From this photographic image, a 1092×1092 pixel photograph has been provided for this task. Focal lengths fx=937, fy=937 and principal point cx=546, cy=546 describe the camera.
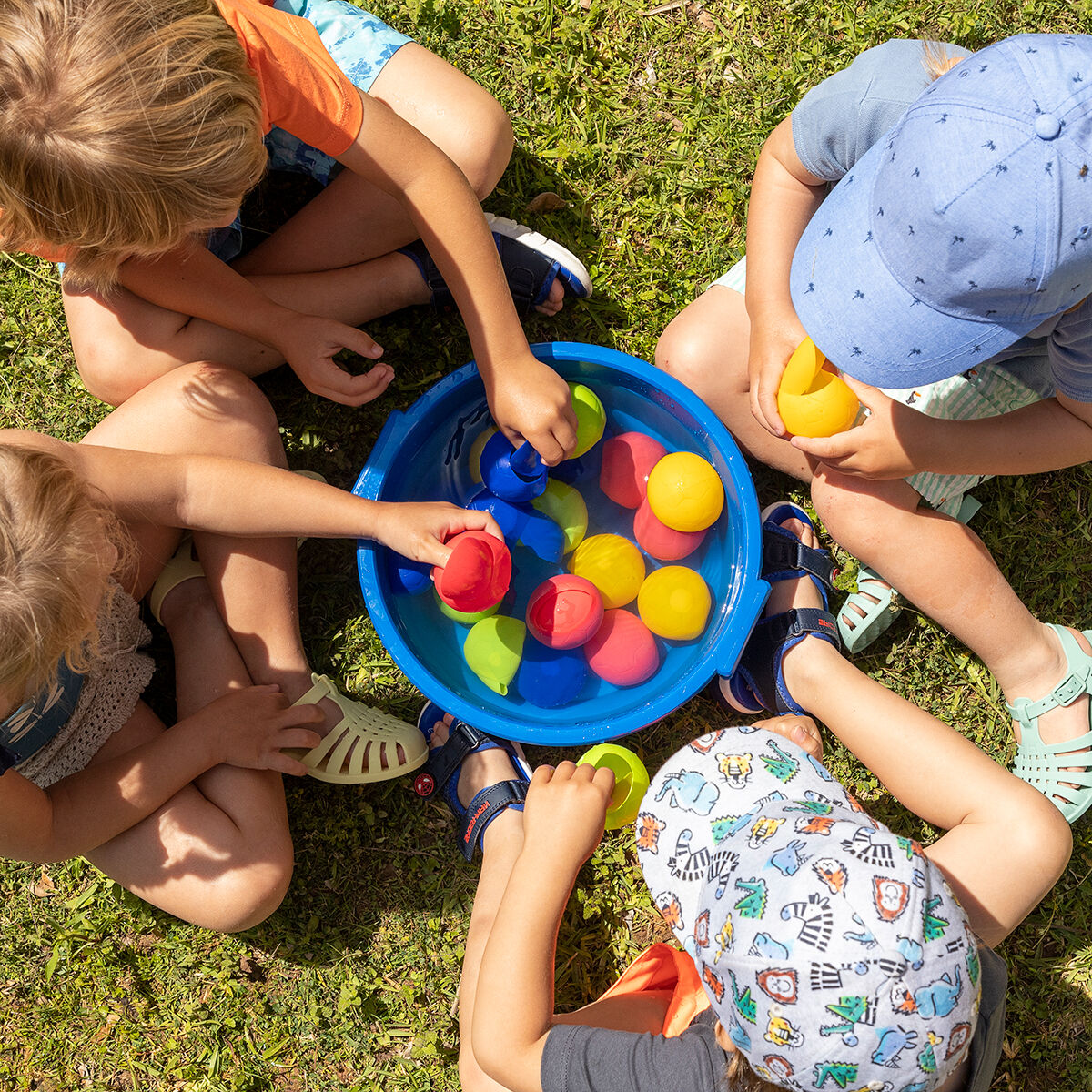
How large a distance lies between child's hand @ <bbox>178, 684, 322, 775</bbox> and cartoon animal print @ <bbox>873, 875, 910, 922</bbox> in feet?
3.00

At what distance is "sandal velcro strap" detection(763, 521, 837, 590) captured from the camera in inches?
66.2

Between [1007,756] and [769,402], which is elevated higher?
[769,402]

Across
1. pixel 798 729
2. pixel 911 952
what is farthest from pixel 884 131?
pixel 911 952

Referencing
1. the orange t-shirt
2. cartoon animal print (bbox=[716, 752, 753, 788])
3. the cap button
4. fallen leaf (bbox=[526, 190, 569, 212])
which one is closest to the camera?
the cap button

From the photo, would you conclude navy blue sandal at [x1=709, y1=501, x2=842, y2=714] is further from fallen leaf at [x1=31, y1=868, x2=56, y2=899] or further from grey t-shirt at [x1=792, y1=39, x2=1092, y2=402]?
fallen leaf at [x1=31, y1=868, x2=56, y2=899]

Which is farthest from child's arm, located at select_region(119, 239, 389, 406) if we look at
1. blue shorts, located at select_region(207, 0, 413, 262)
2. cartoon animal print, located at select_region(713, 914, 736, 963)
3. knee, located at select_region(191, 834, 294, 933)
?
cartoon animal print, located at select_region(713, 914, 736, 963)

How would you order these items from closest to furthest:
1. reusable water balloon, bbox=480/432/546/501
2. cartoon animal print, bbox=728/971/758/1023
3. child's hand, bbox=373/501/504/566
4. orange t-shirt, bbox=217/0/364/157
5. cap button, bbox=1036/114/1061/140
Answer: cap button, bbox=1036/114/1061/140, cartoon animal print, bbox=728/971/758/1023, orange t-shirt, bbox=217/0/364/157, child's hand, bbox=373/501/504/566, reusable water balloon, bbox=480/432/546/501

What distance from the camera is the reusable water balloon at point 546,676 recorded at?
1.64 m

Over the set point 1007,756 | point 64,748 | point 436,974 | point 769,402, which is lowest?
point 436,974

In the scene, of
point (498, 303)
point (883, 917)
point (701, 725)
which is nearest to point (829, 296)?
point (498, 303)

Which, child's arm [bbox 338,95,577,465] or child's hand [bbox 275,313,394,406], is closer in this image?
child's arm [bbox 338,95,577,465]

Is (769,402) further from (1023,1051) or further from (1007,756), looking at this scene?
(1023,1051)

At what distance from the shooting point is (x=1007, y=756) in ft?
5.63

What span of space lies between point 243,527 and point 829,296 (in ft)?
3.08
